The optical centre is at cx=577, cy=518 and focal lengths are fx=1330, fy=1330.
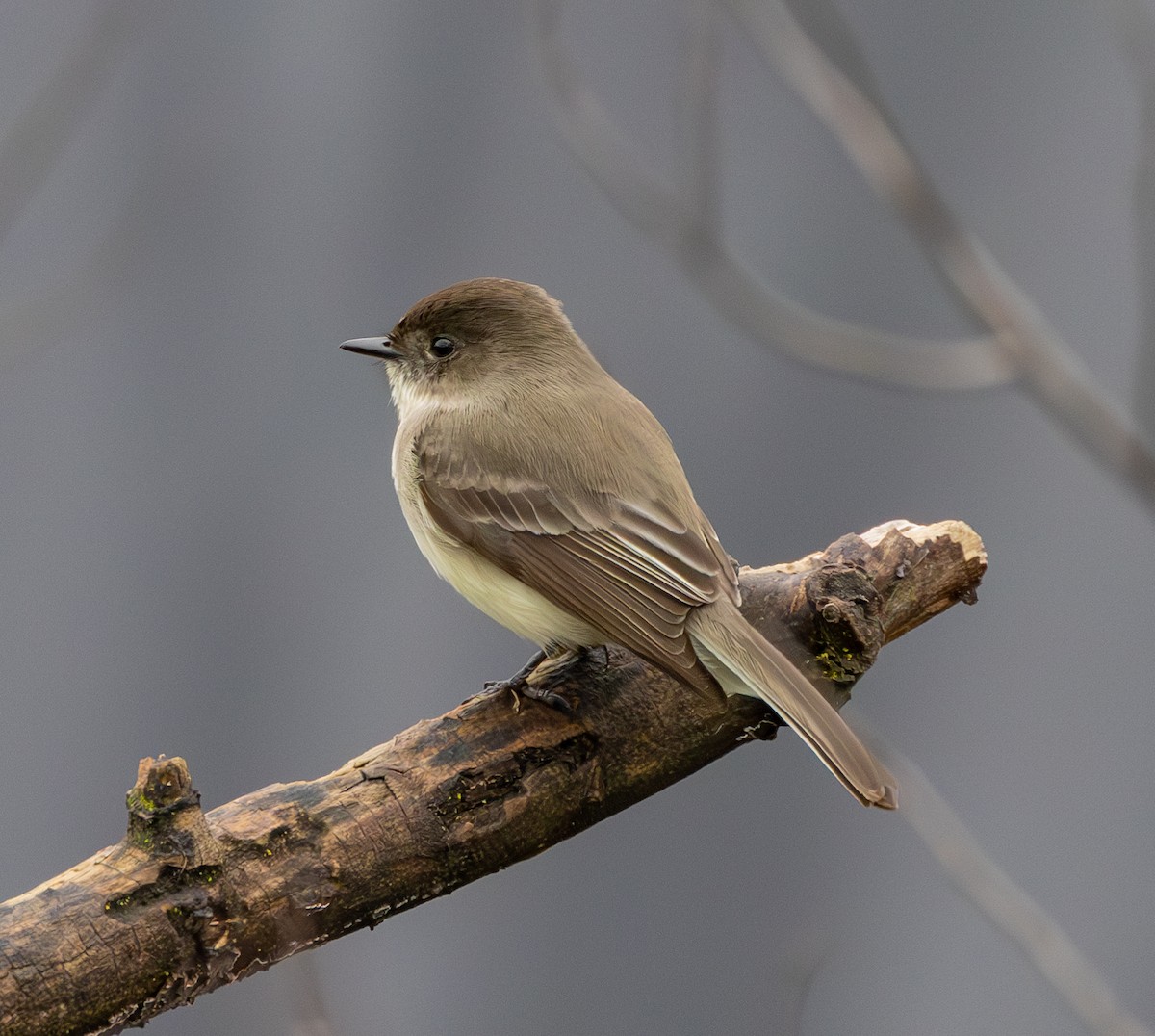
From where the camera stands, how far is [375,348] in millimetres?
3303

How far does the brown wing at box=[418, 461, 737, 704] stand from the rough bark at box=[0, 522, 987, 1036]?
0.69 ft

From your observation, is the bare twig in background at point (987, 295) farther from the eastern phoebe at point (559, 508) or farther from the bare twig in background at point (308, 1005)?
the bare twig in background at point (308, 1005)

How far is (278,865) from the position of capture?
2.23 meters

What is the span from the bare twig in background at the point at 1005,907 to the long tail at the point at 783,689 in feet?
0.33

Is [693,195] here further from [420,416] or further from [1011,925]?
[1011,925]

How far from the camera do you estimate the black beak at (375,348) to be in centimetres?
330

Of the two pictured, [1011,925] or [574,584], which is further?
[574,584]

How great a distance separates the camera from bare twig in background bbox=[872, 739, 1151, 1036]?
2199 millimetres

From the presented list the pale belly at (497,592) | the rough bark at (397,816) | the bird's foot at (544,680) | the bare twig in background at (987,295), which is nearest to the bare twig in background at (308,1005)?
the rough bark at (397,816)

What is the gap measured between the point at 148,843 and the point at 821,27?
1661mm

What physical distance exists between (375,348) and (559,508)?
0.81 m

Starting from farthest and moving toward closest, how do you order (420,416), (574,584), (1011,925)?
(420,416) < (574,584) < (1011,925)

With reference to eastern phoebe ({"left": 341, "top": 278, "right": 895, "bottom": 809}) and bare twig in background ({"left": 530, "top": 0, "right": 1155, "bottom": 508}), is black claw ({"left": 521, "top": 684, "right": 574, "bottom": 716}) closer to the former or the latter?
eastern phoebe ({"left": 341, "top": 278, "right": 895, "bottom": 809})

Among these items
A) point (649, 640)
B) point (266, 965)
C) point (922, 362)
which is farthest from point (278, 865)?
point (922, 362)
